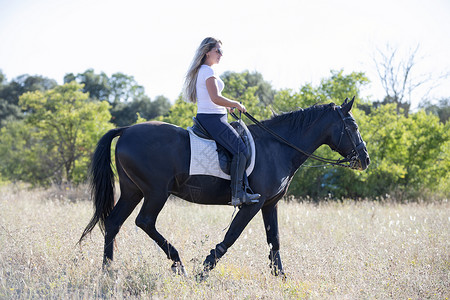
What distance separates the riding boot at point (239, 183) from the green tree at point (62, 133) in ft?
41.7

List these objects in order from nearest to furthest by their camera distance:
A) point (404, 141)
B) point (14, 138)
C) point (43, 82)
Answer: point (404, 141)
point (14, 138)
point (43, 82)

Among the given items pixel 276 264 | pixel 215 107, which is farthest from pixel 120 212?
pixel 276 264

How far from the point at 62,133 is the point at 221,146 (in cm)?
1421

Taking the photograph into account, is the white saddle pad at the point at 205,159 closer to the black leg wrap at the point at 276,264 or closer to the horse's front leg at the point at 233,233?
the horse's front leg at the point at 233,233

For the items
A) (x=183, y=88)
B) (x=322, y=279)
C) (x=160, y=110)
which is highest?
(x=160, y=110)

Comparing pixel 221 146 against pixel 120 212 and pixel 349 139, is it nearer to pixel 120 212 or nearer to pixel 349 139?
pixel 120 212

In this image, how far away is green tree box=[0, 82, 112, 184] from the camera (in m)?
16.2

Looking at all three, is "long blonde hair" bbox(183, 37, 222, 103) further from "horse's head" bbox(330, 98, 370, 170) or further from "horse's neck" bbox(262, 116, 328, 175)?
"horse's head" bbox(330, 98, 370, 170)

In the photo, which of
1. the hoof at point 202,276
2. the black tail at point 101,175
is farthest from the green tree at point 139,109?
the hoof at point 202,276

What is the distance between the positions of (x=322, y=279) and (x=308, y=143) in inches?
72.8

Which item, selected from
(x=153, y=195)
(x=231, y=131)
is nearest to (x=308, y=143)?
(x=231, y=131)

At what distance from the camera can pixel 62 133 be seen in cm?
1689

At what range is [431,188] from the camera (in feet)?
47.5

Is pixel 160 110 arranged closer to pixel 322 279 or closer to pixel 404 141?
pixel 404 141
